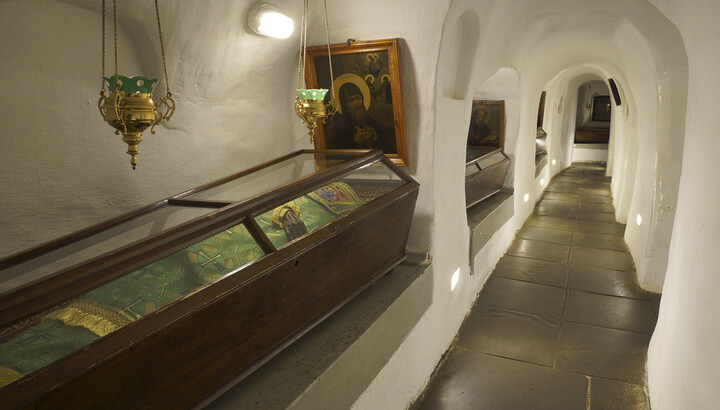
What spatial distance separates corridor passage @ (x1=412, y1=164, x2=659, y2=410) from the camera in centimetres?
350

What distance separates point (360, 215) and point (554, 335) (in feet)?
9.33

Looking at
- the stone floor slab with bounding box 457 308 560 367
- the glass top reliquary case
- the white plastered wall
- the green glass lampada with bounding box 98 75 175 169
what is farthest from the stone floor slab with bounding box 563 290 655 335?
the green glass lampada with bounding box 98 75 175 169

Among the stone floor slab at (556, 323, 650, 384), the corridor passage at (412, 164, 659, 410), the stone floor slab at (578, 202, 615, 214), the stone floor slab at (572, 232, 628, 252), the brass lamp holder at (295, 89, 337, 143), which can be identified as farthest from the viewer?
the stone floor slab at (578, 202, 615, 214)

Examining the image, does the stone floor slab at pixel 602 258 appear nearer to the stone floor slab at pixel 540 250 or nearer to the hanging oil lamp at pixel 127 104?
the stone floor slab at pixel 540 250

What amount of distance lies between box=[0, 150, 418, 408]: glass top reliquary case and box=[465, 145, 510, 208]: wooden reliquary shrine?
264 cm

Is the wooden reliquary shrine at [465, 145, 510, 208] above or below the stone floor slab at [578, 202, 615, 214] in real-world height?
above

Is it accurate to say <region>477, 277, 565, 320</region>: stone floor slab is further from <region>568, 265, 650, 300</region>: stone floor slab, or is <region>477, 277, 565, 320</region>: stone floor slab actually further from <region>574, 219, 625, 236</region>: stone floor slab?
<region>574, 219, 625, 236</region>: stone floor slab

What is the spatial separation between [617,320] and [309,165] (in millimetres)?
Answer: 3633

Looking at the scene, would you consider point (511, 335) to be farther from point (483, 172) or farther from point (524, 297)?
point (483, 172)

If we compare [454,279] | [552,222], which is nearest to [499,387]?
[454,279]

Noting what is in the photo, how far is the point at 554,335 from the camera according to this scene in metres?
4.34

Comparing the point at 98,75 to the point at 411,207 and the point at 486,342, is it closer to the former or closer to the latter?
the point at 411,207

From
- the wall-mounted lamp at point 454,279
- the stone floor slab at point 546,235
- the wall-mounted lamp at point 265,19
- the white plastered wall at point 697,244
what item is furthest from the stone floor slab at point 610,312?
the wall-mounted lamp at point 265,19

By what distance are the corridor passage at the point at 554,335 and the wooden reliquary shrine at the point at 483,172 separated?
3.40ft
